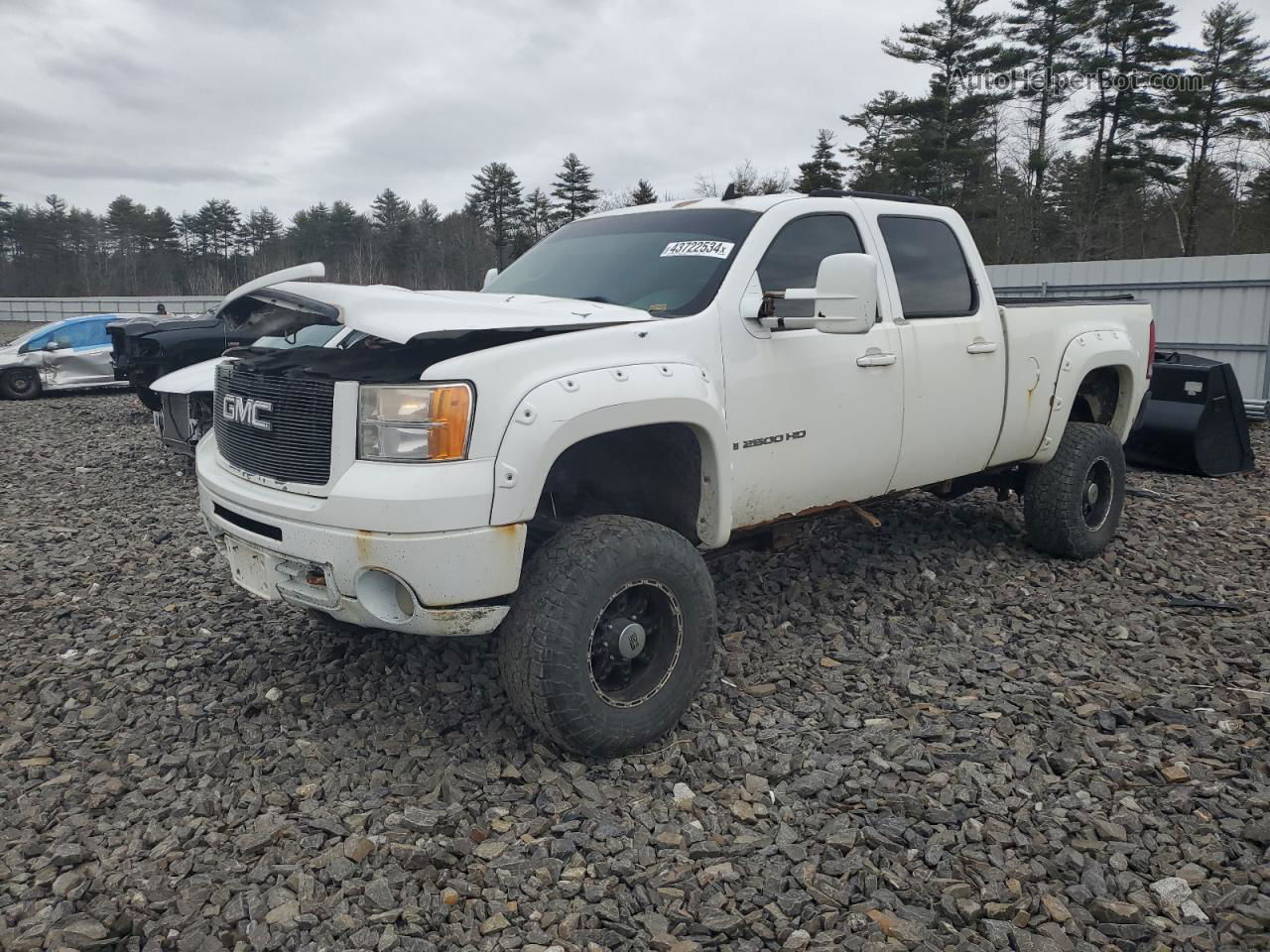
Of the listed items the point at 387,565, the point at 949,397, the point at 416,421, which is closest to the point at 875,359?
the point at 949,397

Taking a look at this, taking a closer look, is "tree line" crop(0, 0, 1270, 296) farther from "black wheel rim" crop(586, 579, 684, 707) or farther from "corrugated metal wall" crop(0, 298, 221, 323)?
"black wheel rim" crop(586, 579, 684, 707)

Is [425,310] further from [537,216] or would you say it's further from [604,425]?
[537,216]

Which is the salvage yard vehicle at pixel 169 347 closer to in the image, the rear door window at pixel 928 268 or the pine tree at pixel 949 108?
the rear door window at pixel 928 268

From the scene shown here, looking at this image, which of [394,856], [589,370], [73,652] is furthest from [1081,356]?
[73,652]

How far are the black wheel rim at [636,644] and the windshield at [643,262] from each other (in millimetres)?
1092

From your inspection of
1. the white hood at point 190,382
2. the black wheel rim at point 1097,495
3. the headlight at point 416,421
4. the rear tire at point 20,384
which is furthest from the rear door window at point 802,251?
the rear tire at point 20,384

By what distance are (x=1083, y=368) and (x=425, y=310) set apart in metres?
3.84

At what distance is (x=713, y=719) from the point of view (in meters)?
3.55

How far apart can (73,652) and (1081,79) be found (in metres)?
36.3

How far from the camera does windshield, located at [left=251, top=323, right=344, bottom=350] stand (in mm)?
3305

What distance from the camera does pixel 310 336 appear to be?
3.38 meters

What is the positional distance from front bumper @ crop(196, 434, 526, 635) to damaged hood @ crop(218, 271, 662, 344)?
526mm

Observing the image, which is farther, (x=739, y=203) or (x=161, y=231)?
(x=161, y=231)

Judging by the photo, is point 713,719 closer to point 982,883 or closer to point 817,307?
point 982,883
